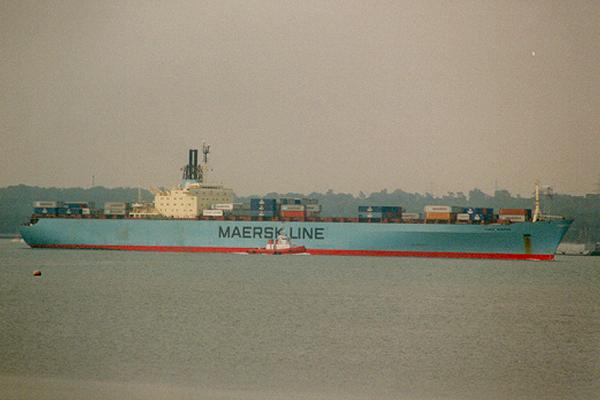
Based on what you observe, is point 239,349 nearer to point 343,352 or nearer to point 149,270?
point 343,352

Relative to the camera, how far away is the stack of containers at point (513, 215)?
4209cm

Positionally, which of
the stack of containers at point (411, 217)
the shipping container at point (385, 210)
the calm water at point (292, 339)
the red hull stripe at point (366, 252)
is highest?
the shipping container at point (385, 210)

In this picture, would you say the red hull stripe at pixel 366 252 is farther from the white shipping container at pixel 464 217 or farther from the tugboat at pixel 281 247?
the white shipping container at pixel 464 217

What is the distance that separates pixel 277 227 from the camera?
45.5m

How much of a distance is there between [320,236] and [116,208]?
12.9 metres

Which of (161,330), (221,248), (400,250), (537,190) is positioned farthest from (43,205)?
(161,330)

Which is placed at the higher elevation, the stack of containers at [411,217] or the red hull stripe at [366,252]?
the stack of containers at [411,217]

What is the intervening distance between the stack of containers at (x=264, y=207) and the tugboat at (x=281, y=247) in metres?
1.50

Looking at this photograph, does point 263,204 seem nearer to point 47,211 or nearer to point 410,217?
point 410,217

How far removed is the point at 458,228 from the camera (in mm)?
41438

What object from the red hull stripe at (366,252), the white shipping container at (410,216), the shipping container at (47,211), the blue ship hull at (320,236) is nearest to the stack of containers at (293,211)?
the blue ship hull at (320,236)

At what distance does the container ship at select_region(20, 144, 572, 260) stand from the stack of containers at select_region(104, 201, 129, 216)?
6 cm

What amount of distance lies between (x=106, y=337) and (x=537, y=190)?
93.6 ft

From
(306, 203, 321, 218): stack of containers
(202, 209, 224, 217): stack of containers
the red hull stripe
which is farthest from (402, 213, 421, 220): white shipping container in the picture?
(202, 209, 224, 217): stack of containers
